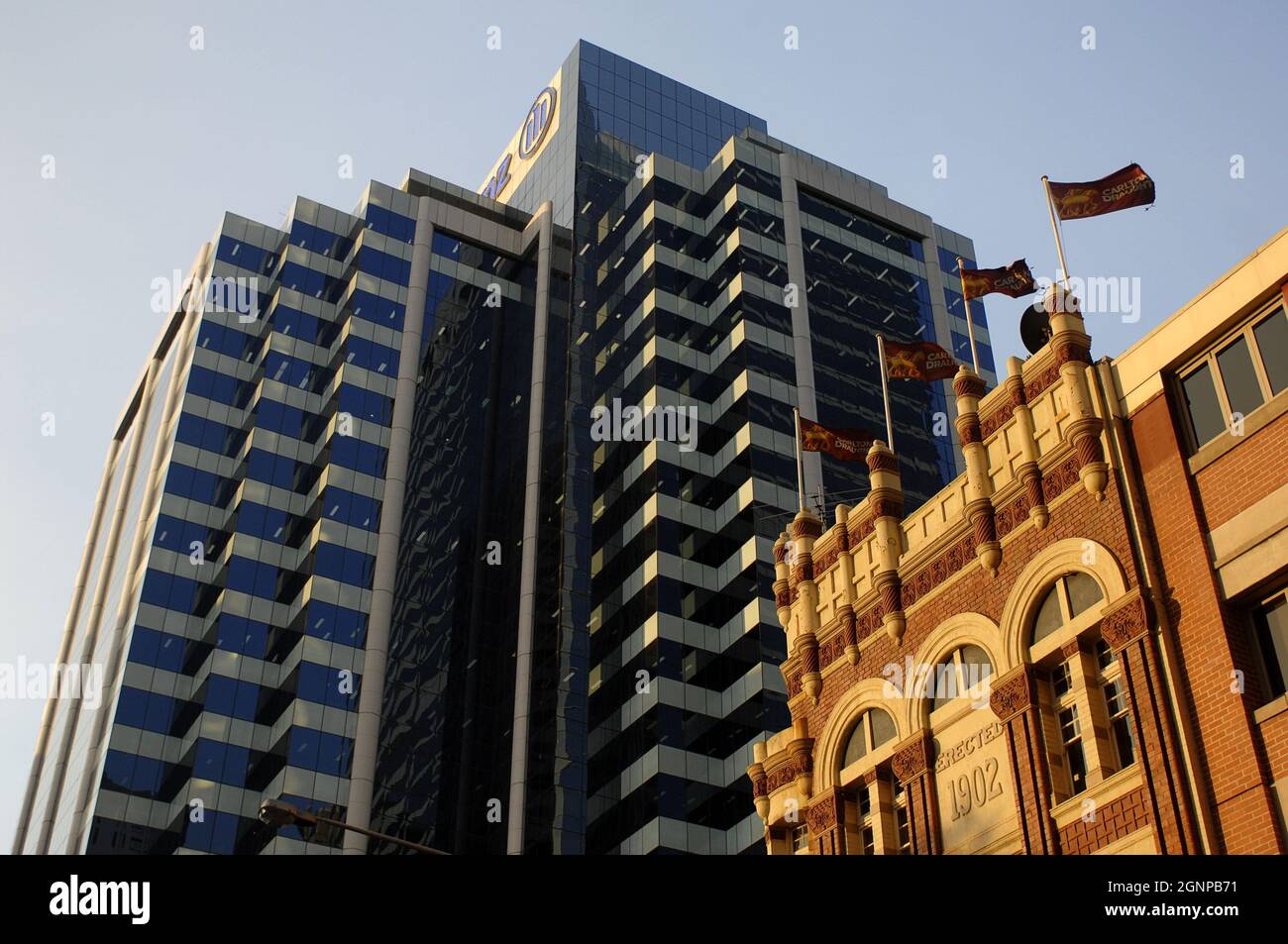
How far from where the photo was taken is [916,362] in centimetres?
3959

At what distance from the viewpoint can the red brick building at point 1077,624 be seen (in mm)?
24469

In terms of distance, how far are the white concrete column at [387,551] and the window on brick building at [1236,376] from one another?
60.1 meters

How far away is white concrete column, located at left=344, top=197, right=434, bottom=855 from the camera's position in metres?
82.3

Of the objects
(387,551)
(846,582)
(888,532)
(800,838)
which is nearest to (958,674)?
(888,532)

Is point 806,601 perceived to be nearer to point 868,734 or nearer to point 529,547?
point 868,734

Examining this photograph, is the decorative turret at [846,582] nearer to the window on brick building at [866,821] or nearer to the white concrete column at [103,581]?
the window on brick building at [866,821]

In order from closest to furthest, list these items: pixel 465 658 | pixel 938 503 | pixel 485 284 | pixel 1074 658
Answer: pixel 1074 658
pixel 938 503
pixel 465 658
pixel 485 284

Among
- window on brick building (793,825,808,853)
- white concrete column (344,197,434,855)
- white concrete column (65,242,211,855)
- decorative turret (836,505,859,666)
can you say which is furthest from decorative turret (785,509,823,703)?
white concrete column (65,242,211,855)

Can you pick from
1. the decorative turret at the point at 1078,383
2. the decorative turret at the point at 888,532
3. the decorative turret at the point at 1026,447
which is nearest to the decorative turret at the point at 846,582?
the decorative turret at the point at 888,532

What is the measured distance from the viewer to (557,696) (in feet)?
282

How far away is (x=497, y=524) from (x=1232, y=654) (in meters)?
76.3
